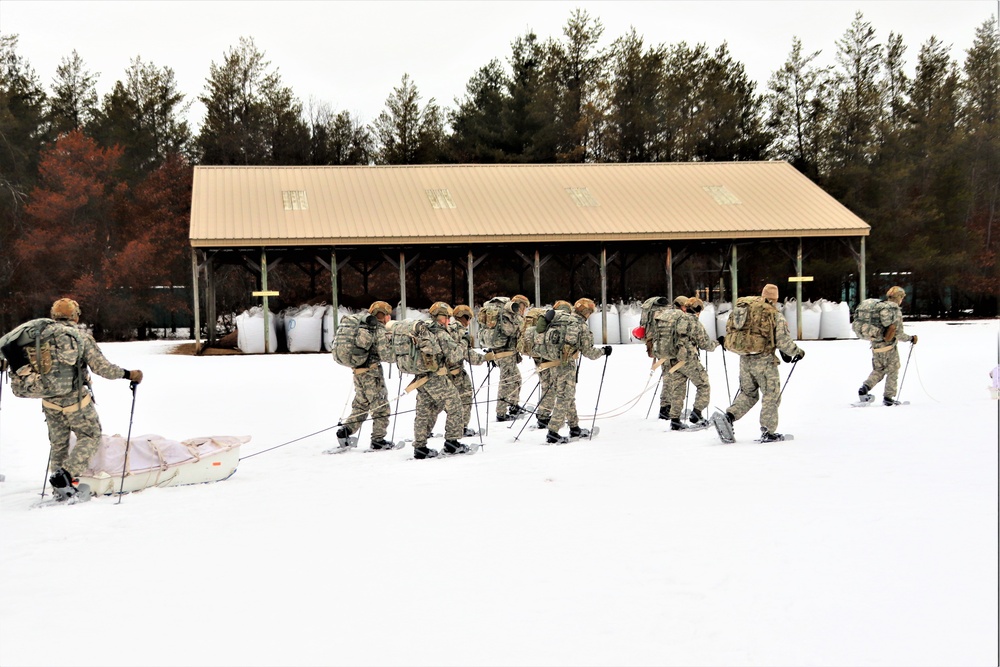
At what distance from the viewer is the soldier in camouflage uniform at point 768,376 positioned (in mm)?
9961

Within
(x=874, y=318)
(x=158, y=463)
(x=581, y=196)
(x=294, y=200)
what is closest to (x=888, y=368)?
(x=874, y=318)

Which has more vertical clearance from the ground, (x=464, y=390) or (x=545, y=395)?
(x=464, y=390)

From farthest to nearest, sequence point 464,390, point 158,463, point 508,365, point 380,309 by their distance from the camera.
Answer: point 508,365 → point 464,390 → point 380,309 → point 158,463

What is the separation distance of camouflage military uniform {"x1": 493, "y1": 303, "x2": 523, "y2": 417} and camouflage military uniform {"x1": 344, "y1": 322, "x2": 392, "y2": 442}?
8.24ft

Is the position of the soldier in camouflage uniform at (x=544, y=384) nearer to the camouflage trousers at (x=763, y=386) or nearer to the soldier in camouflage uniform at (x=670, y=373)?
the soldier in camouflage uniform at (x=670, y=373)

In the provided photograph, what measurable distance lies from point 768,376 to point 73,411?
20.7 feet

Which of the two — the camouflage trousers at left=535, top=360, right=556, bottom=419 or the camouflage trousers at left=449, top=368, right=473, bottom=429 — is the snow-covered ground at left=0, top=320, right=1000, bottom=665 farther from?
the camouflage trousers at left=535, top=360, right=556, bottom=419

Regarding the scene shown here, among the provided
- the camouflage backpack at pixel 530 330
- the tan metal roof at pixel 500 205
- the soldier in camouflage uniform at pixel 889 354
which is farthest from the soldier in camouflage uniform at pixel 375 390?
the tan metal roof at pixel 500 205

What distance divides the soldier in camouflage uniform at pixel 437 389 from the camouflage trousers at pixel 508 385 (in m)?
2.80

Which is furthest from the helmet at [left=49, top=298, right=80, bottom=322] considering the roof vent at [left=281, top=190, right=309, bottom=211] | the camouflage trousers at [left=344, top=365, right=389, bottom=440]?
the roof vent at [left=281, top=190, right=309, bottom=211]

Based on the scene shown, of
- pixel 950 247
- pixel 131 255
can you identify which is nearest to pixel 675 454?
pixel 131 255

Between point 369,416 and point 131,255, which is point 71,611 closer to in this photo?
point 369,416

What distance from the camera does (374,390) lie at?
34.0ft

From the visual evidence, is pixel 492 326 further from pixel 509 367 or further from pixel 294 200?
pixel 294 200
